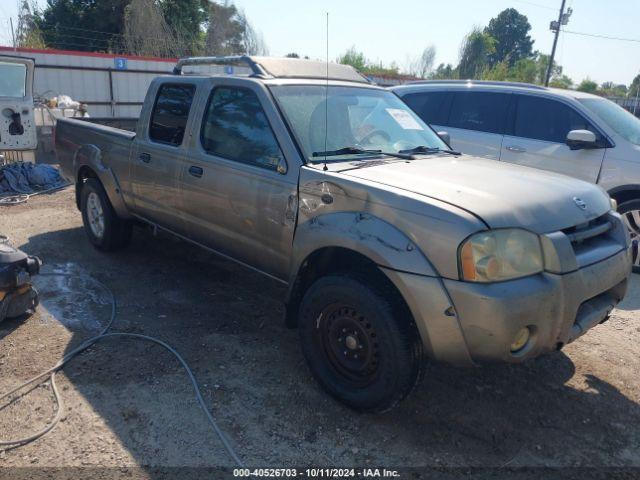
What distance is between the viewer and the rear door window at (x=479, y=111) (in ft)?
21.6

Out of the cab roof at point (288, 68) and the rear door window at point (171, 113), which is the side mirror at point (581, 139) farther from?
the rear door window at point (171, 113)

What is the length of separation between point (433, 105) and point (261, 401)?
17.2ft

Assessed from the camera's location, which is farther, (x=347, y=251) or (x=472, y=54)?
(x=472, y=54)

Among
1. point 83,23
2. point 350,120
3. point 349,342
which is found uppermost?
point 83,23

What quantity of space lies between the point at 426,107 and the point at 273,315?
13.8ft

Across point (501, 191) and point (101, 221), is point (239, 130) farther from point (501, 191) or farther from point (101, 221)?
point (101, 221)

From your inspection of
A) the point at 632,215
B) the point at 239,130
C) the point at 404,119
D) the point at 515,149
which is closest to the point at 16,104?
the point at 239,130

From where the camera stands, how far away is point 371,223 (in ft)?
9.18

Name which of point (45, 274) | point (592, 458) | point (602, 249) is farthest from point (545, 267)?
point (45, 274)

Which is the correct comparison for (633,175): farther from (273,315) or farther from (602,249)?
(273,315)

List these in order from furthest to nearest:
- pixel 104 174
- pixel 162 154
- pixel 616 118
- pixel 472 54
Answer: pixel 472 54 < pixel 616 118 < pixel 104 174 < pixel 162 154

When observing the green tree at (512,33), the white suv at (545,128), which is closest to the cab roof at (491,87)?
the white suv at (545,128)

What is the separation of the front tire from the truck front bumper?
15 centimetres

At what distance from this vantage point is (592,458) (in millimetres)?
2770
